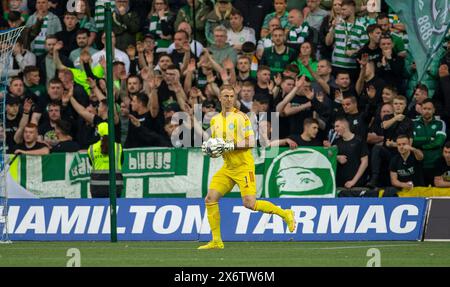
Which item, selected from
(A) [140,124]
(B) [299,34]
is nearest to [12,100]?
(A) [140,124]

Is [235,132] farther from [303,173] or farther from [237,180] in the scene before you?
[303,173]

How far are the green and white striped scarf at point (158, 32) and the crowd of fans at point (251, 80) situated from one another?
20 mm

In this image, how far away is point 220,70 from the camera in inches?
895

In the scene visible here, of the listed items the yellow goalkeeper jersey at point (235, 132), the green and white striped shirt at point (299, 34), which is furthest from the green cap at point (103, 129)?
the yellow goalkeeper jersey at point (235, 132)

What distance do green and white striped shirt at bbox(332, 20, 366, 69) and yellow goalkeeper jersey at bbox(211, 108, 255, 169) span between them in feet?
17.9

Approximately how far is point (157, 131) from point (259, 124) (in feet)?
7.36

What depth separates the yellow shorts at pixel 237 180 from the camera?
1747 cm

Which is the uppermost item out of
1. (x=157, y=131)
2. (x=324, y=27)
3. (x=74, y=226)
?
(x=324, y=27)

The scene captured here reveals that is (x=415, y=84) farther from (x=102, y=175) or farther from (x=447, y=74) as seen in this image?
(x=102, y=175)

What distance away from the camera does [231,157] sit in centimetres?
1753

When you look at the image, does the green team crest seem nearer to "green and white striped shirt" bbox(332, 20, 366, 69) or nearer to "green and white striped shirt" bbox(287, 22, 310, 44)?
"green and white striped shirt" bbox(332, 20, 366, 69)

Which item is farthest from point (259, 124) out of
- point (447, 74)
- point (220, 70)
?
point (447, 74)

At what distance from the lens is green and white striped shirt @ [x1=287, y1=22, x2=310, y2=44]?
22.7 metres

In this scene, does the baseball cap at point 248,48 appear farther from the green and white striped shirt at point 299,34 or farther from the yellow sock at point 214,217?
the yellow sock at point 214,217
